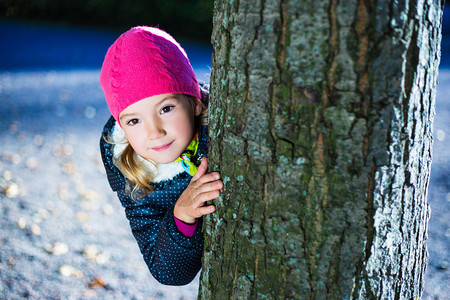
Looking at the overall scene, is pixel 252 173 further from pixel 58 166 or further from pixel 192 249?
pixel 58 166

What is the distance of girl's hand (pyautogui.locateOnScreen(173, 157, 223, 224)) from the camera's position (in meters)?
1.52

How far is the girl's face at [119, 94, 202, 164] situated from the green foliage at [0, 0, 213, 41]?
10.3 meters

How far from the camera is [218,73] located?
1448 mm

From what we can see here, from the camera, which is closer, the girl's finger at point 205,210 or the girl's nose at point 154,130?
the girl's finger at point 205,210

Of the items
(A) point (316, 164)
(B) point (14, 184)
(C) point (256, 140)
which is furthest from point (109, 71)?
(B) point (14, 184)

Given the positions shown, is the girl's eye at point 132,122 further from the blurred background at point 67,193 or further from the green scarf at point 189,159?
the blurred background at point 67,193

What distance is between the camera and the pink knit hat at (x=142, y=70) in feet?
6.43

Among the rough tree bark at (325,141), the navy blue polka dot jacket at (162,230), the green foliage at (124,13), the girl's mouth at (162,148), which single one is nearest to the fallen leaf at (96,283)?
the navy blue polka dot jacket at (162,230)

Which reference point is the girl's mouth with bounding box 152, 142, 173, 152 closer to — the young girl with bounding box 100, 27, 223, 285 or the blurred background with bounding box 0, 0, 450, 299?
the young girl with bounding box 100, 27, 223, 285

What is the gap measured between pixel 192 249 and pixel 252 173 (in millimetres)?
697

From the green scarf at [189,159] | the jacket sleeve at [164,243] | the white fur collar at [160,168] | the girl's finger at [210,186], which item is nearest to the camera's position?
the girl's finger at [210,186]

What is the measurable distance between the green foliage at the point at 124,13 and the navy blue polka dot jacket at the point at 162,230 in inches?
401

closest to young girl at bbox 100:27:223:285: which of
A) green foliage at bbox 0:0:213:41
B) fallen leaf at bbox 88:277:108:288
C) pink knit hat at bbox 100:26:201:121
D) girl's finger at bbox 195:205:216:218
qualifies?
pink knit hat at bbox 100:26:201:121

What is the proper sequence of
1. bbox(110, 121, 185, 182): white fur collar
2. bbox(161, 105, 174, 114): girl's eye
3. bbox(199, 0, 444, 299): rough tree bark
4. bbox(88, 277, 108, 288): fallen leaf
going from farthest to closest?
bbox(88, 277, 108, 288): fallen leaf → bbox(110, 121, 185, 182): white fur collar → bbox(161, 105, 174, 114): girl's eye → bbox(199, 0, 444, 299): rough tree bark
